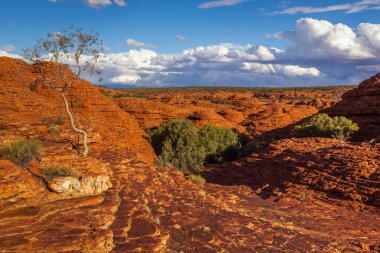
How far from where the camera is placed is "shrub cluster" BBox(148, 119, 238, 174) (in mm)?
24625

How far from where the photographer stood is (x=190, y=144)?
88.7ft

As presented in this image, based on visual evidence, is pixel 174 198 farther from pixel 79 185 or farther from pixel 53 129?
pixel 53 129

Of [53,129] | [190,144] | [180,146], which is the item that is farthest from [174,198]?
[190,144]

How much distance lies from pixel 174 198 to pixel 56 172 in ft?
→ 13.0

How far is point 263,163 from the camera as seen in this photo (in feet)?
66.7

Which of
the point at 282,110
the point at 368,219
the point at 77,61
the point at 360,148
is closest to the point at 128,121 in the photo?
the point at 77,61

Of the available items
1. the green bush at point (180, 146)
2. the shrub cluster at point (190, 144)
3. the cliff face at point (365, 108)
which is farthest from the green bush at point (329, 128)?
the green bush at point (180, 146)

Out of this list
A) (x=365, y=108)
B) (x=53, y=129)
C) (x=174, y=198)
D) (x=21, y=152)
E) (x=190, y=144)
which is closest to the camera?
(x=21, y=152)

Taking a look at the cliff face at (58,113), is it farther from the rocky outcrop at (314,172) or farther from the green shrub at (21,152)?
the rocky outcrop at (314,172)

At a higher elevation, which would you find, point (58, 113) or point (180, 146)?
point (58, 113)

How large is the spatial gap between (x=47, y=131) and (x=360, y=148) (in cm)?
1573

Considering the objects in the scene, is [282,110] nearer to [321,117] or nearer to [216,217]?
[321,117]

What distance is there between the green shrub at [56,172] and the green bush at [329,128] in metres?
21.4

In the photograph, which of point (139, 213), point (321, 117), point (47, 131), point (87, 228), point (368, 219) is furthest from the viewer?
point (321, 117)
